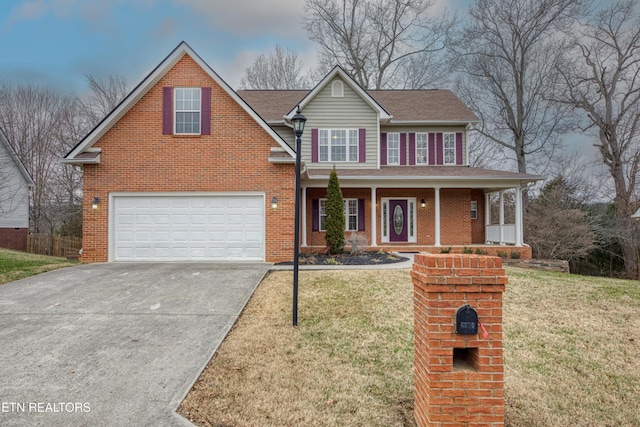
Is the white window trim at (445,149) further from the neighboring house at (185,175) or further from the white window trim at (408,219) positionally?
the neighboring house at (185,175)

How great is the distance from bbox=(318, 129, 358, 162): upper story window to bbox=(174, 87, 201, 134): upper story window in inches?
222

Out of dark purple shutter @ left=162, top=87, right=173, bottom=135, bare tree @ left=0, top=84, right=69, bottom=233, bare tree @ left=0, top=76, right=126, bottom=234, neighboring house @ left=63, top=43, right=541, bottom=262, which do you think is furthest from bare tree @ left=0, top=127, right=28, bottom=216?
dark purple shutter @ left=162, top=87, right=173, bottom=135

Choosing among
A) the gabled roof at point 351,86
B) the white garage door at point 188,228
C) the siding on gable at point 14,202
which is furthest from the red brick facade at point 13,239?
the gabled roof at point 351,86

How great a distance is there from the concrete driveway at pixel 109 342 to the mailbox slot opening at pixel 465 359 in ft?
8.67

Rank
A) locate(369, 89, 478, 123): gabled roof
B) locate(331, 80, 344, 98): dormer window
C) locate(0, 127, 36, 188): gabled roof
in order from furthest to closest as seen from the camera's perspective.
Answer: locate(0, 127, 36, 188): gabled roof
locate(369, 89, 478, 123): gabled roof
locate(331, 80, 344, 98): dormer window

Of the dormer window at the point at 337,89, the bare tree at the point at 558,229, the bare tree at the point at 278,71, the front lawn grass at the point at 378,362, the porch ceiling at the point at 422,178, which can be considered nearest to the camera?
the front lawn grass at the point at 378,362

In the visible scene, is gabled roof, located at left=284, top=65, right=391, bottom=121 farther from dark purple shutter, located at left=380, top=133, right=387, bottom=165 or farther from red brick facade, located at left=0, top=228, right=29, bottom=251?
red brick facade, located at left=0, top=228, right=29, bottom=251

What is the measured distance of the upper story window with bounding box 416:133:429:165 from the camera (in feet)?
54.7

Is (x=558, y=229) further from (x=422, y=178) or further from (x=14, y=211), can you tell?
(x=14, y=211)

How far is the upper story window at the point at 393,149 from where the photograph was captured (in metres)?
16.6

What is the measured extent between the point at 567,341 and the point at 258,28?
74.9 ft

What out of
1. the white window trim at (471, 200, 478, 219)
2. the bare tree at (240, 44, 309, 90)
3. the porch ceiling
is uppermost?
the bare tree at (240, 44, 309, 90)

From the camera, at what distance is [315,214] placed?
15.9m

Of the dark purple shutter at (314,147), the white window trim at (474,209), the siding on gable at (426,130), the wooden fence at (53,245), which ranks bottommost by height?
the wooden fence at (53,245)
